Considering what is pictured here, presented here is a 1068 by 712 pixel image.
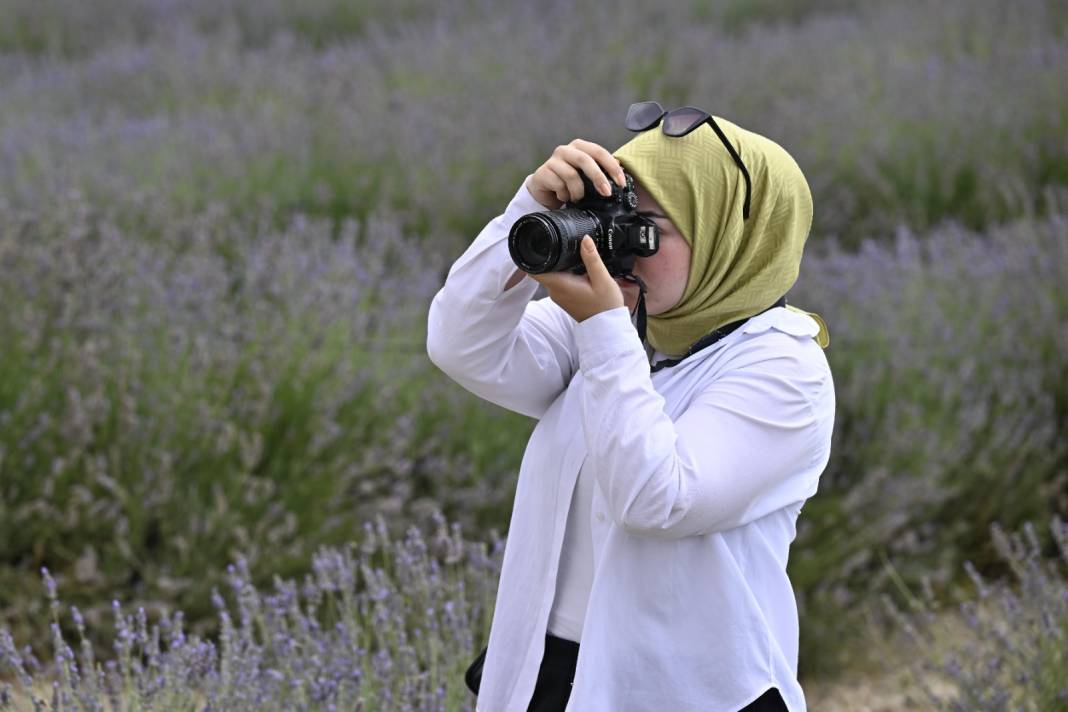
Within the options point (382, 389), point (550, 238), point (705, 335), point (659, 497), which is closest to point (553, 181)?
point (550, 238)

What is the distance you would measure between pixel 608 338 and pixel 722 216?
0.23m

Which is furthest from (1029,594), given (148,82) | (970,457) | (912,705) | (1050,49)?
(148,82)

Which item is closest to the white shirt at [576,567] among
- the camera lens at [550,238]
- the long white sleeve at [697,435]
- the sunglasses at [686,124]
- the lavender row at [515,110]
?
the long white sleeve at [697,435]

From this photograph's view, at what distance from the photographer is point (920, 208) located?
5.30 m

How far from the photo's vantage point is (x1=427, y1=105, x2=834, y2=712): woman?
1400 millimetres

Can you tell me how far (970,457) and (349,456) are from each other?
1731 millimetres

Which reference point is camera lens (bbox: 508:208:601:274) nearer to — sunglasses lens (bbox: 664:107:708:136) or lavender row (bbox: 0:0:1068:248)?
sunglasses lens (bbox: 664:107:708:136)

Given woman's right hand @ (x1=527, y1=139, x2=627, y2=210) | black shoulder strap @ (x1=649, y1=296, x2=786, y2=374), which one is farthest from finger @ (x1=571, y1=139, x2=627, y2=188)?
black shoulder strap @ (x1=649, y1=296, x2=786, y2=374)

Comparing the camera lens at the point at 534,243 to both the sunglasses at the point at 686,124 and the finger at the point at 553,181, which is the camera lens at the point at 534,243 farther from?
the sunglasses at the point at 686,124

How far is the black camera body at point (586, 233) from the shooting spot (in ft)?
4.61

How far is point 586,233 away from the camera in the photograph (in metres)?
1.44

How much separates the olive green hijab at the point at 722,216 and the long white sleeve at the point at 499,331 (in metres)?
0.16

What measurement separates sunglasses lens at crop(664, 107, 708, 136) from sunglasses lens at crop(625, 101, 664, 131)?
0.12 ft

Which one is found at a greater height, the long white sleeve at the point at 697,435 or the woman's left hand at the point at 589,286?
the woman's left hand at the point at 589,286
